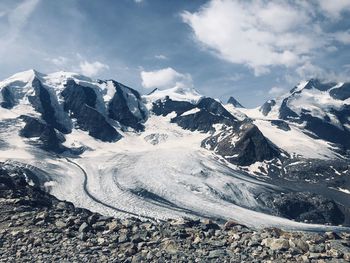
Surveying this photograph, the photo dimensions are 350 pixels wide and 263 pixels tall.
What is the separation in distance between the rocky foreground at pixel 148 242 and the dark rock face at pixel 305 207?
14953cm

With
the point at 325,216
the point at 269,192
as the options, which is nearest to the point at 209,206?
the point at 269,192

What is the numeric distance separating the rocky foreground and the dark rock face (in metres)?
150

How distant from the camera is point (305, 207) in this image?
19088 centimetres

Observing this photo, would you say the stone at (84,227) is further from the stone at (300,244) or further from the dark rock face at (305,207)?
the dark rock face at (305,207)

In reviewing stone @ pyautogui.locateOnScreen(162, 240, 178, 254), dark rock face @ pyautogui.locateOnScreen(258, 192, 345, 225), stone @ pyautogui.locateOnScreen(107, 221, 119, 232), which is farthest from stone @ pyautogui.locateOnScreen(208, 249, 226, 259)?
dark rock face @ pyautogui.locateOnScreen(258, 192, 345, 225)

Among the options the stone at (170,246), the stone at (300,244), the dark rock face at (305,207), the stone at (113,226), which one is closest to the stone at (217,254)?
the stone at (170,246)

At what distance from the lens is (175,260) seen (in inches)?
909

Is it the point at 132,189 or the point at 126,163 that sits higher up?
the point at 126,163

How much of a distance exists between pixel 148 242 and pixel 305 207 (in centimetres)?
17625

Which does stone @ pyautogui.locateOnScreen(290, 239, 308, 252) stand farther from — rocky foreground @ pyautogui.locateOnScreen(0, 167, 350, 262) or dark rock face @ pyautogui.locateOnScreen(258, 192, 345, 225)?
dark rock face @ pyautogui.locateOnScreen(258, 192, 345, 225)

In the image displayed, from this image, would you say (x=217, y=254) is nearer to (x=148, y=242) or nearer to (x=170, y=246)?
(x=170, y=246)

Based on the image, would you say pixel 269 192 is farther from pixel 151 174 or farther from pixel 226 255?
pixel 226 255

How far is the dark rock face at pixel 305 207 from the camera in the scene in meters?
176

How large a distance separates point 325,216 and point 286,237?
6862 inches
